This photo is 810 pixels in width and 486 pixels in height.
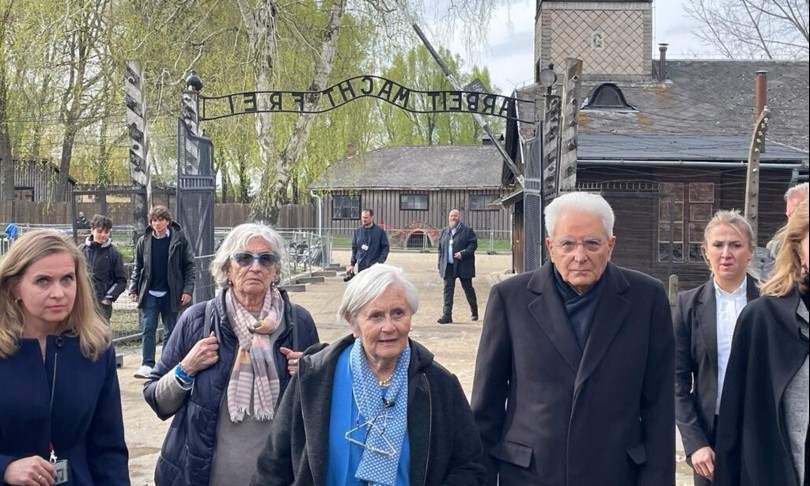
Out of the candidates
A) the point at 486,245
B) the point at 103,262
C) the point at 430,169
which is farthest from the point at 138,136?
the point at 430,169

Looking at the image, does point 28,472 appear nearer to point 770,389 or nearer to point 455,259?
point 770,389

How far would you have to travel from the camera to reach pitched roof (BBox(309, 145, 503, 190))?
45.6 metres

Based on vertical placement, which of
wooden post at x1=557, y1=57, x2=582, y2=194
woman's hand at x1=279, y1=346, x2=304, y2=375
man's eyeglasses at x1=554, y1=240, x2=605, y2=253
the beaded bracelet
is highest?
wooden post at x1=557, y1=57, x2=582, y2=194

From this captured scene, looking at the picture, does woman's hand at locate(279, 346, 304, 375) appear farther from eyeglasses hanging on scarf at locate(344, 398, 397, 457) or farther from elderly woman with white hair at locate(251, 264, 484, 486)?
eyeglasses hanging on scarf at locate(344, 398, 397, 457)

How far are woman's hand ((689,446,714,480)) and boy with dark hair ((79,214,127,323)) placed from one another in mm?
6995

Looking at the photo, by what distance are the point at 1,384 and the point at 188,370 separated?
722mm

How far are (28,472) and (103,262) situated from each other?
6871 mm

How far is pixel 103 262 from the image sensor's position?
9.34 meters

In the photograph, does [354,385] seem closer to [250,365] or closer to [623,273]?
[250,365]

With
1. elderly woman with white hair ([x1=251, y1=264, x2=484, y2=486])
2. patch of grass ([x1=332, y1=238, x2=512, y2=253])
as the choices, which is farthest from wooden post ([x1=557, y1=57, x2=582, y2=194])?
patch of grass ([x1=332, y1=238, x2=512, y2=253])

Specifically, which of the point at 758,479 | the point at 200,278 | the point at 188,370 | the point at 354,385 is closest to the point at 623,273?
the point at 758,479

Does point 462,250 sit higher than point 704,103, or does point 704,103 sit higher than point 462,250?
point 704,103

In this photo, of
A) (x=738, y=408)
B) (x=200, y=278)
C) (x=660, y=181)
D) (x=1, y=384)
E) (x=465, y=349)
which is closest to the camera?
(x=1, y=384)

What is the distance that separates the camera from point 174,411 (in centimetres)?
350
